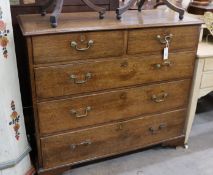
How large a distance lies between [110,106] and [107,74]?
0.20 metres

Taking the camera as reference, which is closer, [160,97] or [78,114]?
[78,114]

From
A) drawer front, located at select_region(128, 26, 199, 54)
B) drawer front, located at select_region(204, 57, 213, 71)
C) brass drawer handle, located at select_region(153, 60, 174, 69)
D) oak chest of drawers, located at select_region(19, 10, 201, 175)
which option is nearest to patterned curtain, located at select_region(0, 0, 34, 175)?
oak chest of drawers, located at select_region(19, 10, 201, 175)

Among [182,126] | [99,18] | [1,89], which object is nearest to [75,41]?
[99,18]

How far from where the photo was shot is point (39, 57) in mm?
1262

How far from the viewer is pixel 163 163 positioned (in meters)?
1.79

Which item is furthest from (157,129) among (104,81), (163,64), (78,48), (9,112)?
(9,112)

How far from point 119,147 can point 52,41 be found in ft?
2.61

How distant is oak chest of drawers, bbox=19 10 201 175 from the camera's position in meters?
1.31

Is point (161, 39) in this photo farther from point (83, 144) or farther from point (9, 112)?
point (9, 112)

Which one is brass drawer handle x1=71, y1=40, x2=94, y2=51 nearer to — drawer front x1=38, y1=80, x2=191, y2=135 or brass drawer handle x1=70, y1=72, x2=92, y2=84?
brass drawer handle x1=70, y1=72, x2=92, y2=84

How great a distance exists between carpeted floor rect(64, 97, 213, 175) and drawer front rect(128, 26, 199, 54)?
0.74 meters

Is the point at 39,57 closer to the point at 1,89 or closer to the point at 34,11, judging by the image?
the point at 1,89

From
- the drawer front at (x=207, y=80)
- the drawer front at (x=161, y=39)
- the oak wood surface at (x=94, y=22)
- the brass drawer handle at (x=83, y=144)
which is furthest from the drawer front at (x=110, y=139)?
the oak wood surface at (x=94, y=22)

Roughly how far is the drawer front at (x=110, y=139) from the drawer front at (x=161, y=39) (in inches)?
17.2
